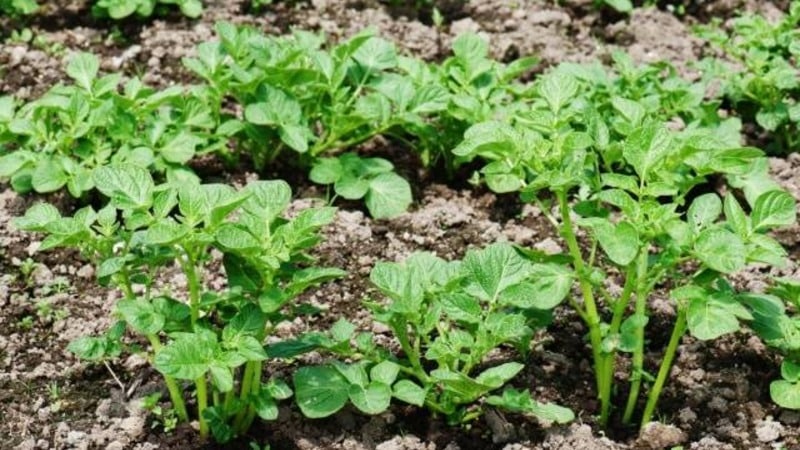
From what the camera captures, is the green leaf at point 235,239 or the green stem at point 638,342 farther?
the green stem at point 638,342

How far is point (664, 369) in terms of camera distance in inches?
134

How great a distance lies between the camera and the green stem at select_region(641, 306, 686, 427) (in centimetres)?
334

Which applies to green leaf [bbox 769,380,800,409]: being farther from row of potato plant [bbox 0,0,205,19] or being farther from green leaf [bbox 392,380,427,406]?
row of potato plant [bbox 0,0,205,19]

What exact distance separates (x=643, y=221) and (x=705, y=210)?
0.29m

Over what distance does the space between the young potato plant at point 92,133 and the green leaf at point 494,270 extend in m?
1.20

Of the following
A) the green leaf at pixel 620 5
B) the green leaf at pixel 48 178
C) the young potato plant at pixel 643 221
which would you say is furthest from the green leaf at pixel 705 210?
the green leaf at pixel 620 5

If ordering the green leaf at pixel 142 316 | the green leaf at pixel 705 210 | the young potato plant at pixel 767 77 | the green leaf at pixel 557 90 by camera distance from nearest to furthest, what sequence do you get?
the green leaf at pixel 142 316 < the green leaf at pixel 705 210 < the green leaf at pixel 557 90 < the young potato plant at pixel 767 77

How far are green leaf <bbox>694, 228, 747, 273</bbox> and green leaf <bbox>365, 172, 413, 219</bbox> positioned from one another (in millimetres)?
1322

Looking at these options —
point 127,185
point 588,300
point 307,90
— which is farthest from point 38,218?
point 588,300

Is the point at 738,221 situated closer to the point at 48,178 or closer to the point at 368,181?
the point at 368,181

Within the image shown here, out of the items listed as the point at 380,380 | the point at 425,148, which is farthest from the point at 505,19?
the point at 380,380

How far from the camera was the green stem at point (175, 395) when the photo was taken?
3.34 meters

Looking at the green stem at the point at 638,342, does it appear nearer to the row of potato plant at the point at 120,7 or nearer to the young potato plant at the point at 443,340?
the young potato plant at the point at 443,340

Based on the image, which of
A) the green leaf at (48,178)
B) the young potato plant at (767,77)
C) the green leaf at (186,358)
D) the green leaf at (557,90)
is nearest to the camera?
the green leaf at (186,358)
